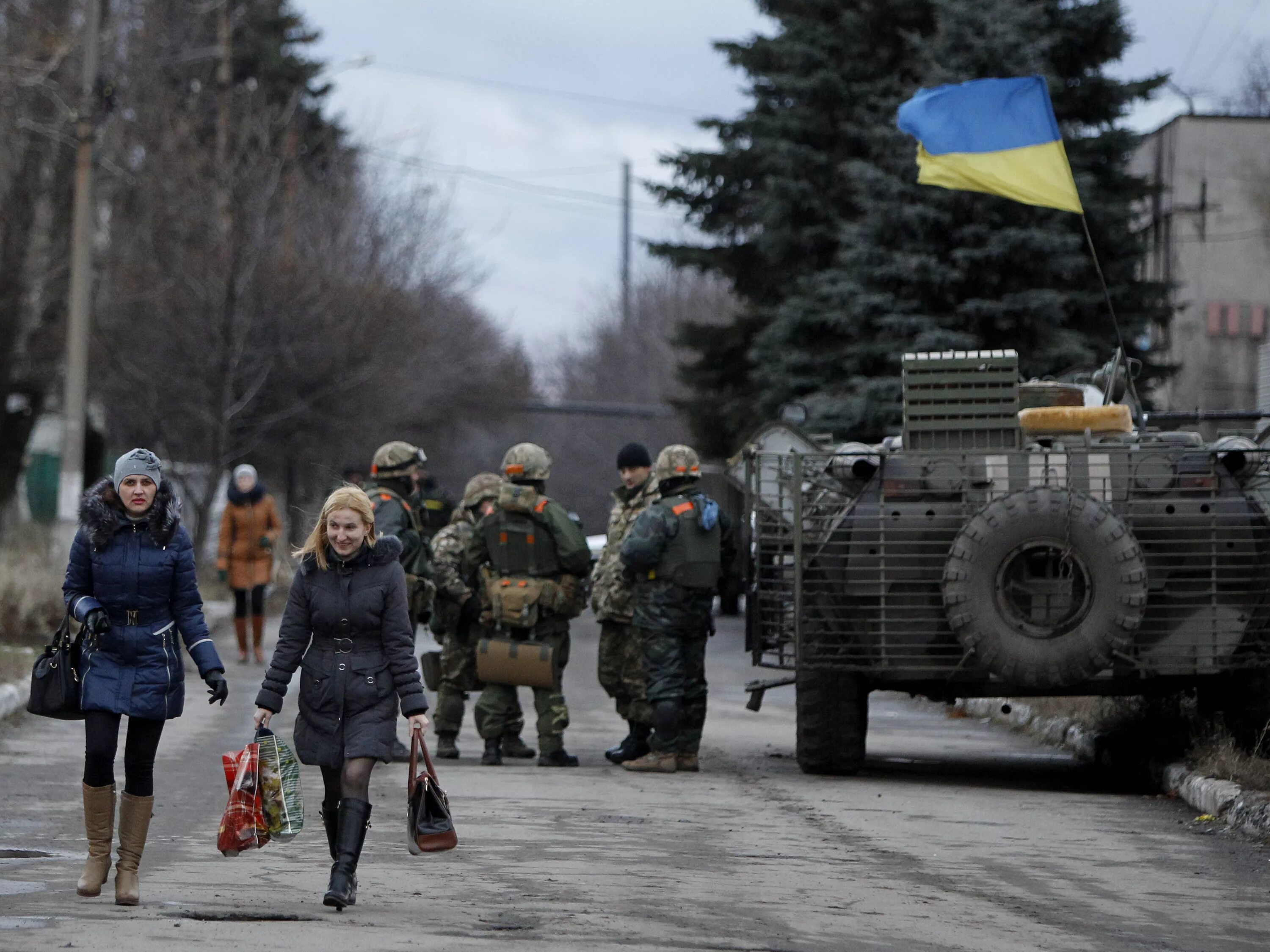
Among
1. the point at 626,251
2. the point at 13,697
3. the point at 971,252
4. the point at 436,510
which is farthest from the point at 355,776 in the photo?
the point at 626,251

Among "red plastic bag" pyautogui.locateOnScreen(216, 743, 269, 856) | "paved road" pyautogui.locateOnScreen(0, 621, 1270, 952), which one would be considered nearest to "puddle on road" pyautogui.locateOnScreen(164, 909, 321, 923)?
"paved road" pyautogui.locateOnScreen(0, 621, 1270, 952)

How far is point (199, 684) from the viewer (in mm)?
18062

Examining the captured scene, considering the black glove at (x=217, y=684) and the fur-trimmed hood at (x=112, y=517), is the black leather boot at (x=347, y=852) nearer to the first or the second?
the black glove at (x=217, y=684)

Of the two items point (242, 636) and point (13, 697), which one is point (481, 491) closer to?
point (13, 697)

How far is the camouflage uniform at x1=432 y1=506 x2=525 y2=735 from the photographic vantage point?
41.4 ft

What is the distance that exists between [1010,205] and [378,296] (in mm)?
14222

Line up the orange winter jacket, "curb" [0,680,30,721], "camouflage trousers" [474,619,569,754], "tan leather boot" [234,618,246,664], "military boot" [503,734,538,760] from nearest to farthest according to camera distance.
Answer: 1. "camouflage trousers" [474,619,569,754]
2. "military boot" [503,734,538,760]
3. "curb" [0,680,30,721]
4. the orange winter jacket
5. "tan leather boot" [234,618,246,664]

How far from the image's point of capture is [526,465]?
1241cm

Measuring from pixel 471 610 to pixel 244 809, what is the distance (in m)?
5.43

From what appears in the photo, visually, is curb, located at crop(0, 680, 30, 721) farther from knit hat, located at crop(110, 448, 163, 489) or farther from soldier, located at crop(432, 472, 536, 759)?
knit hat, located at crop(110, 448, 163, 489)

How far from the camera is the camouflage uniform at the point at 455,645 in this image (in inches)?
497

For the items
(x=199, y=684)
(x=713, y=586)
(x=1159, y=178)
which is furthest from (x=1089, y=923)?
(x=1159, y=178)

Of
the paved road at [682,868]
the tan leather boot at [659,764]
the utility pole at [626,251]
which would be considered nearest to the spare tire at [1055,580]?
the paved road at [682,868]

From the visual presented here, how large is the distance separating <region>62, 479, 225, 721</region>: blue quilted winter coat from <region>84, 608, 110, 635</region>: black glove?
23mm
